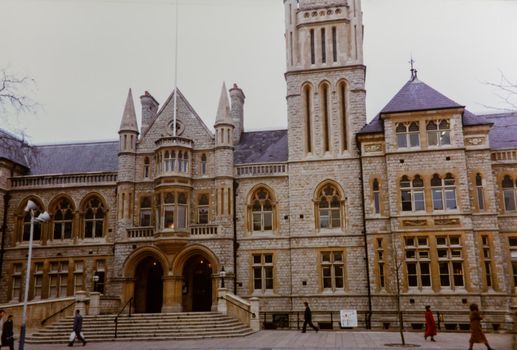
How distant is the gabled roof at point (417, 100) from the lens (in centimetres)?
2916

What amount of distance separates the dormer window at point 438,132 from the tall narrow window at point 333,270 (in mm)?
8287

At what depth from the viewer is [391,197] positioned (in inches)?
1121

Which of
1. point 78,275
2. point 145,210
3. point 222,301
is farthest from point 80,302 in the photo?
point 222,301

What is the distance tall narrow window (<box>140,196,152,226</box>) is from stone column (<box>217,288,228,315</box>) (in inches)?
294

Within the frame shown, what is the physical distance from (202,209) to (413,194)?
41.1 ft

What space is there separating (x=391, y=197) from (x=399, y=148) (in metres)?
2.91

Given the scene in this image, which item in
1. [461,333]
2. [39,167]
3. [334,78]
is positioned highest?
[334,78]

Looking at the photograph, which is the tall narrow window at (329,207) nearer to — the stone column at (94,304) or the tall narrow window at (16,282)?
the stone column at (94,304)

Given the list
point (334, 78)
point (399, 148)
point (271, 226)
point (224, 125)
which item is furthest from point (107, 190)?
point (399, 148)

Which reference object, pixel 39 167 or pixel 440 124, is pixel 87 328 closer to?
pixel 39 167

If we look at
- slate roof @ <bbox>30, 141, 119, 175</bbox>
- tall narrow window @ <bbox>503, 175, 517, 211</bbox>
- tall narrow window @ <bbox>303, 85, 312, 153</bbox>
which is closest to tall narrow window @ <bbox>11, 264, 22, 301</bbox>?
slate roof @ <bbox>30, 141, 119, 175</bbox>

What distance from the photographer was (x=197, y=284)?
31781 mm

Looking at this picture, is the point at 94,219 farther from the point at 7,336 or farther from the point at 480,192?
the point at 480,192

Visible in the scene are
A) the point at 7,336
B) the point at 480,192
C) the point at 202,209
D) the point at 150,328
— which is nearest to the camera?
the point at 7,336
